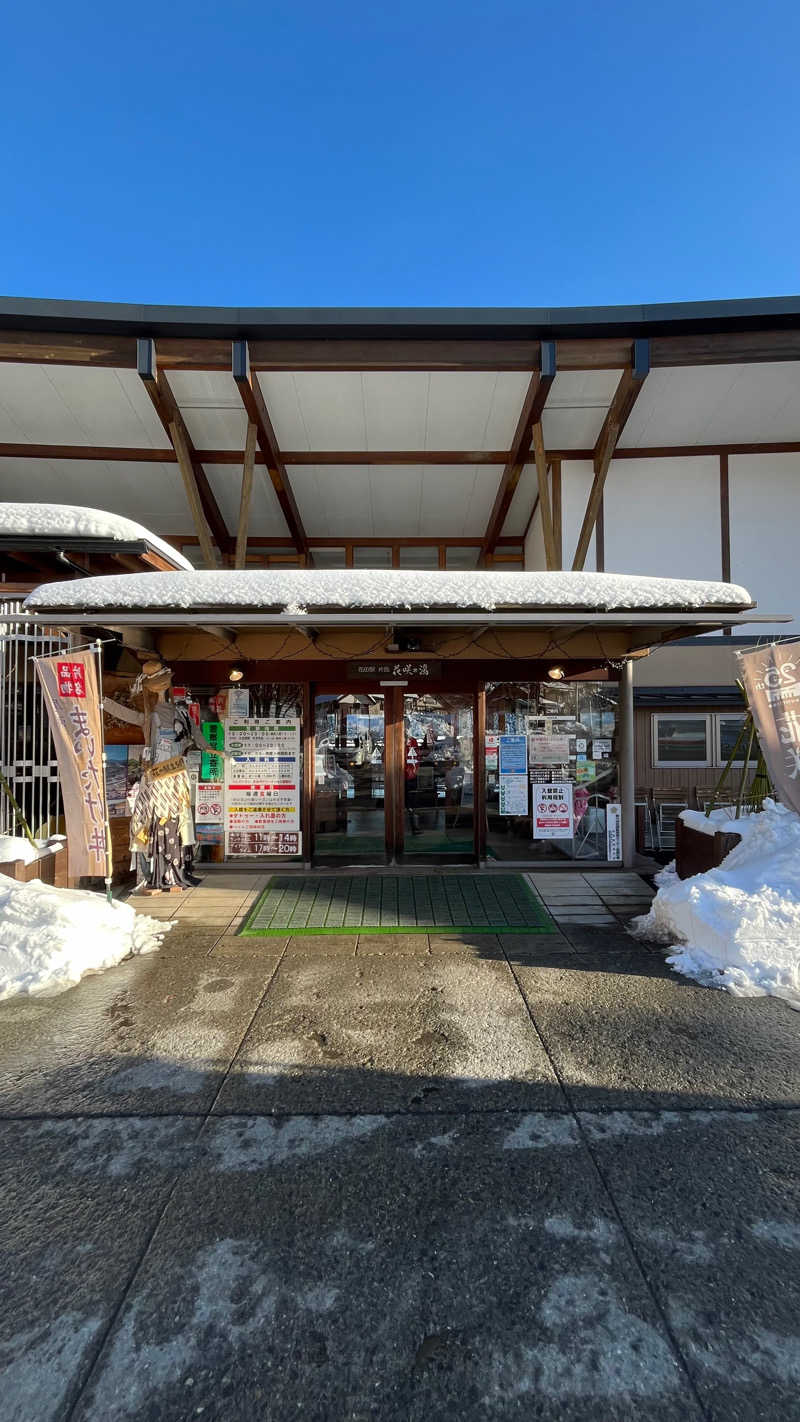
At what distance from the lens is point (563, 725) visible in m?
7.55

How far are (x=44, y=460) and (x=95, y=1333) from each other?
10.6 meters

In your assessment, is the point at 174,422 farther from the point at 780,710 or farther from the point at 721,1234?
the point at 721,1234

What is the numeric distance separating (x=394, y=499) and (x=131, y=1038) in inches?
345

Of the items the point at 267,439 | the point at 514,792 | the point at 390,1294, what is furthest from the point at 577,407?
the point at 390,1294

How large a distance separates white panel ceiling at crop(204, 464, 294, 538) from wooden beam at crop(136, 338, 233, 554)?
0.39ft

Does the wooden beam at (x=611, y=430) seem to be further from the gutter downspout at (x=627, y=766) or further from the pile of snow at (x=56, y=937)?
the pile of snow at (x=56, y=937)

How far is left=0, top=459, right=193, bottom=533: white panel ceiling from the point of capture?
31.5 feet

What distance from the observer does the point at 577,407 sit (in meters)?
8.55

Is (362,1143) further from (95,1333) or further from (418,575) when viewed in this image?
(418,575)

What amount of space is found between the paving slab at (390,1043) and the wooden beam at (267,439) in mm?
7131

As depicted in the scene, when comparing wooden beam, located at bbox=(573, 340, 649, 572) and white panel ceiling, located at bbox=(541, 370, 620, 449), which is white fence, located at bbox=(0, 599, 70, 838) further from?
white panel ceiling, located at bbox=(541, 370, 620, 449)

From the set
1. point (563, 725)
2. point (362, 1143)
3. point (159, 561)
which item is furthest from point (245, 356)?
point (362, 1143)

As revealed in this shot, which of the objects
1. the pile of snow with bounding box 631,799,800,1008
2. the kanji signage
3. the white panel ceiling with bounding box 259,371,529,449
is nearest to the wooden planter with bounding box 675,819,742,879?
the pile of snow with bounding box 631,799,800,1008

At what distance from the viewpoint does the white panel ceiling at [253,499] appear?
963 centimetres
